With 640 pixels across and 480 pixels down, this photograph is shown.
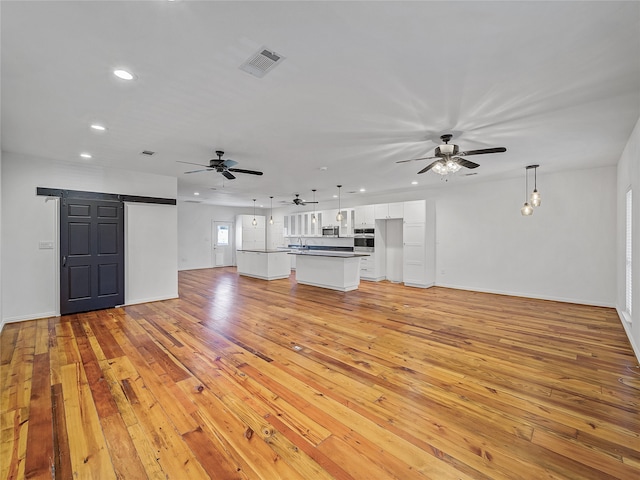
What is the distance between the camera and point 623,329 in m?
4.19

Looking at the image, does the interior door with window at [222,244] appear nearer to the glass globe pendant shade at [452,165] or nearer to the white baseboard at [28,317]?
the white baseboard at [28,317]

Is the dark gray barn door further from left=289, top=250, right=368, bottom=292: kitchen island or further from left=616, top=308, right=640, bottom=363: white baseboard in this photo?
left=616, top=308, right=640, bottom=363: white baseboard

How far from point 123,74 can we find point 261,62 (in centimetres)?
122

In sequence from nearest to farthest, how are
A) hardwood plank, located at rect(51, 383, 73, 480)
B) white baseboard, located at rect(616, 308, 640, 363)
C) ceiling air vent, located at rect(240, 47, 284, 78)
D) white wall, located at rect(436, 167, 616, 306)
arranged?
1. hardwood plank, located at rect(51, 383, 73, 480)
2. ceiling air vent, located at rect(240, 47, 284, 78)
3. white baseboard, located at rect(616, 308, 640, 363)
4. white wall, located at rect(436, 167, 616, 306)

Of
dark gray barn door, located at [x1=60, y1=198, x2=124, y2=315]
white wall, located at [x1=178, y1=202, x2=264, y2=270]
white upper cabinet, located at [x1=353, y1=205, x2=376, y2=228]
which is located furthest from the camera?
white wall, located at [x1=178, y1=202, x2=264, y2=270]

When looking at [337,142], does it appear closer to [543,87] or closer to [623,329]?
[543,87]

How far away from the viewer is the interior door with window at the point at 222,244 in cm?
1204

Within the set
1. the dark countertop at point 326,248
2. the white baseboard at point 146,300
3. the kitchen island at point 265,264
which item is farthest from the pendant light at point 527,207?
the white baseboard at point 146,300

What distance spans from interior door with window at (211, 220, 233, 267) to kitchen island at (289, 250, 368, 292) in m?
5.54

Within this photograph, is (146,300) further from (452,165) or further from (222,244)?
(222,244)

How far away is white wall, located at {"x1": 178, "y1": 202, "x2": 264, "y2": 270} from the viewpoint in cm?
1109

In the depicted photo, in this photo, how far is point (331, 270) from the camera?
7.32 meters

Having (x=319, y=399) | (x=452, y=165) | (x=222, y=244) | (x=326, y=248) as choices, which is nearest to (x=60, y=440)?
(x=319, y=399)

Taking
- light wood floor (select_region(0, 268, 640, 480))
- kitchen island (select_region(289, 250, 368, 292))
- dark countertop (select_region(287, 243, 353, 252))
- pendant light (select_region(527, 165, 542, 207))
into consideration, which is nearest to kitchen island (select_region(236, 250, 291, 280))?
kitchen island (select_region(289, 250, 368, 292))
